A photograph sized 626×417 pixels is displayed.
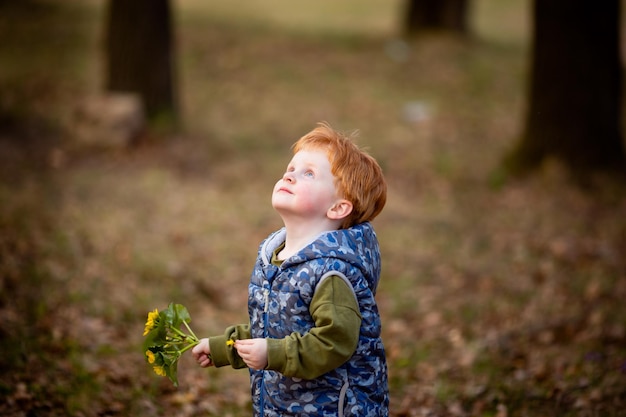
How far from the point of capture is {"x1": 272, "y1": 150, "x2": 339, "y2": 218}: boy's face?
2.89 m

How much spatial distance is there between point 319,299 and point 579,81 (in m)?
7.71

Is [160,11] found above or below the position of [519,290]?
above

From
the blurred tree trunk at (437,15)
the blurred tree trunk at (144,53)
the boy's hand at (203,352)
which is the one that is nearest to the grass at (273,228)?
the blurred tree trunk at (437,15)

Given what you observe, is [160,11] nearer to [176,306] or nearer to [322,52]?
[322,52]

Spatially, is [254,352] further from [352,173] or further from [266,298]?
[352,173]

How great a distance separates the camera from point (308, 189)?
9.50ft

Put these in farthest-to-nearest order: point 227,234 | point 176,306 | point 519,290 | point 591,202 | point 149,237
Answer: point 591,202
point 227,234
point 149,237
point 519,290
point 176,306

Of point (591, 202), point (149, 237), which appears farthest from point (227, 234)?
point (591, 202)

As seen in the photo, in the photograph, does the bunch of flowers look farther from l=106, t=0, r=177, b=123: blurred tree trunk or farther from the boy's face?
l=106, t=0, r=177, b=123: blurred tree trunk

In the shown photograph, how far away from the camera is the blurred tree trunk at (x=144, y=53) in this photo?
35.2 ft

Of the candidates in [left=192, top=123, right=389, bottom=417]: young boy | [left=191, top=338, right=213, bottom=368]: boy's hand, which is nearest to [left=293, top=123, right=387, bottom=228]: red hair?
[left=192, top=123, right=389, bottom=417]: young boy

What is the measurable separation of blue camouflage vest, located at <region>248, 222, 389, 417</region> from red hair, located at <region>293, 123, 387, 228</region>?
0.09 meters

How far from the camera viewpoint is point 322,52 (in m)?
16.1

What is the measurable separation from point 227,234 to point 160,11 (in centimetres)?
472
